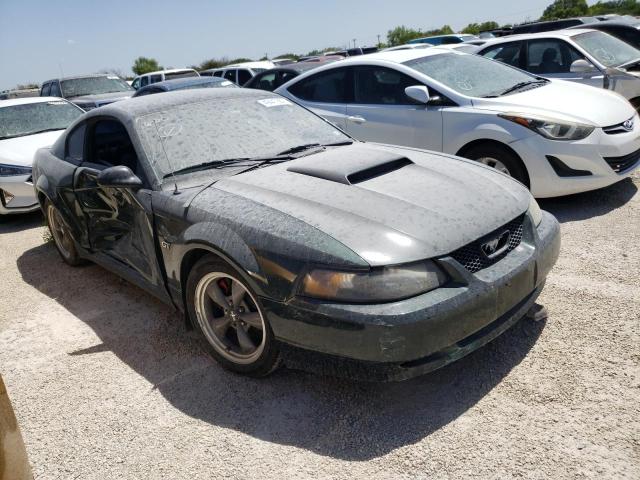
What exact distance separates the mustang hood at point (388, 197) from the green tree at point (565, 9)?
40870 mm

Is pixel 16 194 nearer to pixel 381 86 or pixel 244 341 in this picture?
pixel 381 86

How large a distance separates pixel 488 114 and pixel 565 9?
135 ft

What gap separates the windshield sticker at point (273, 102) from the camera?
4.01 metres

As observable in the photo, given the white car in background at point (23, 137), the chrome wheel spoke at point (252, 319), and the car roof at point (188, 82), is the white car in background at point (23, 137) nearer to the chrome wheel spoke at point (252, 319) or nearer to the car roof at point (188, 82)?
the car roof at point (188, 82)

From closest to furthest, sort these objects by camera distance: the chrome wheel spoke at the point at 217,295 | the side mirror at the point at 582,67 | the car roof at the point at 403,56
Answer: the chrome wheel spoke at the point at 217,295, the car roof at the point at 403,56, the side mirror at the point at 582,67

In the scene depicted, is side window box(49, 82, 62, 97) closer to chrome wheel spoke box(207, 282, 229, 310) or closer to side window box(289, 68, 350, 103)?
side window box(289, 68, 350, 103)

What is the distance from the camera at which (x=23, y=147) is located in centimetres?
701

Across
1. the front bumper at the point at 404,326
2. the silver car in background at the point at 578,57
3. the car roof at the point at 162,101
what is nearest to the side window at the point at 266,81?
the silver car in background at the point at 578,57

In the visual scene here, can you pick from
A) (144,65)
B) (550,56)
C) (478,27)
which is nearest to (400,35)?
(478,27)

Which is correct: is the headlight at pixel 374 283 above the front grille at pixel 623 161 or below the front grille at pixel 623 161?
above

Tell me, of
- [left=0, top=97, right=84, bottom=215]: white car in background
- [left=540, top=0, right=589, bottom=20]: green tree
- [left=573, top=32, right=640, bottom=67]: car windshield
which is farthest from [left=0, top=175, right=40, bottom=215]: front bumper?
[left=540, top=0, right=589, bottom=20]: green tree

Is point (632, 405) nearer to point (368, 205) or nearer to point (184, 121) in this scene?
point (368, 205)

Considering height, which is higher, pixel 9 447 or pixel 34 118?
pixel 34 118

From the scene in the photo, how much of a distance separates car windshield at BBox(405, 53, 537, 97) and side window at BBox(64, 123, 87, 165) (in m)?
3.32
